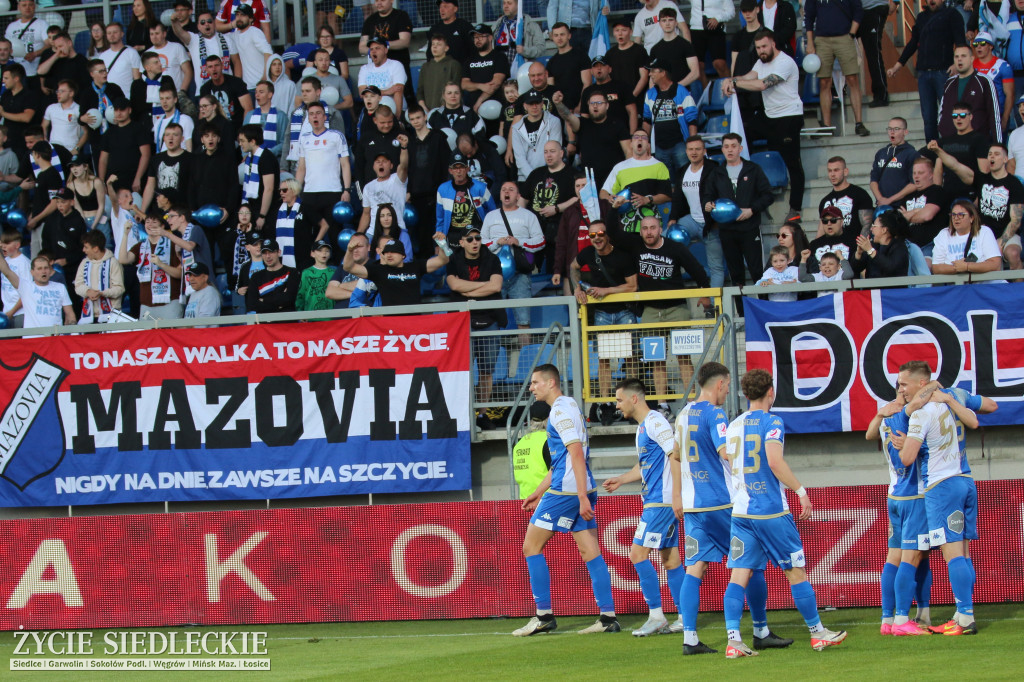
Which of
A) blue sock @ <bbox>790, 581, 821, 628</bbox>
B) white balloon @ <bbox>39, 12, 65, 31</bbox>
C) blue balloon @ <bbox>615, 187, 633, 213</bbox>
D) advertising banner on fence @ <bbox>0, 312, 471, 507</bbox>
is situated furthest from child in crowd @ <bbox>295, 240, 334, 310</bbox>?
white balloon @ <bbox>39, 12, 65, 31</bbox>

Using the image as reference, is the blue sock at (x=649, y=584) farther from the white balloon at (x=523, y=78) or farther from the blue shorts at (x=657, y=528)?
the white balloon at (x=523, y=78)

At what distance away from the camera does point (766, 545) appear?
8680 millimetres

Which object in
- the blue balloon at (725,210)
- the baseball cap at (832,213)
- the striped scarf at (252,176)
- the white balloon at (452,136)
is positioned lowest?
the baseball cap at (832,213)

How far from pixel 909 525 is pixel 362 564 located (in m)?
4.86

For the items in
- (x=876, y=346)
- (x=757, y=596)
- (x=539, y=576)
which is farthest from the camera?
(x=876, y=346)

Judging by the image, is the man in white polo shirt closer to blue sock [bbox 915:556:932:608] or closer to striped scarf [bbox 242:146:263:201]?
striped scarf [bbox 242:146:263:201]

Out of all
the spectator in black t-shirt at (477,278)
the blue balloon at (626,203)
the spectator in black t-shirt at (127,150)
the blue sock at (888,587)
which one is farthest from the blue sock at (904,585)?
the spectator in black t-shirt at (127,150)

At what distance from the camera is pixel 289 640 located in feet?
35.7

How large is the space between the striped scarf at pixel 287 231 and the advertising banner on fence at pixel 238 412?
237 cm

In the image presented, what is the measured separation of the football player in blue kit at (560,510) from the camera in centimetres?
1011

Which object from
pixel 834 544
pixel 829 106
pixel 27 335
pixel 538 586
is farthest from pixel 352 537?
pixel 829 106

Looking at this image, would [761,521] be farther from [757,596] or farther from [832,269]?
[832,269]

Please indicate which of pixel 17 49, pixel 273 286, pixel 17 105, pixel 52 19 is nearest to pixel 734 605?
pixel 273 286

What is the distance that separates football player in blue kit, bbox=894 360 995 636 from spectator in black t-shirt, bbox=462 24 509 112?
9.39m
